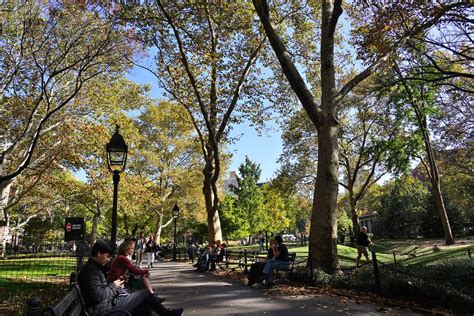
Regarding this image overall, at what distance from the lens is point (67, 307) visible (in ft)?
11.6

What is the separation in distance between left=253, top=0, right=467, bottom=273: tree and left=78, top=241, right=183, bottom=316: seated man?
5998 millimetres

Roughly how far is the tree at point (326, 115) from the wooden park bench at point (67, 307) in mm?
7036

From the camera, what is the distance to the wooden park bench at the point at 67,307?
8.35ft

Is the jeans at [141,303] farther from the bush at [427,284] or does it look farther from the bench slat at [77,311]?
the bush at [427,284]

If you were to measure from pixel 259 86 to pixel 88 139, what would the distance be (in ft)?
32.4

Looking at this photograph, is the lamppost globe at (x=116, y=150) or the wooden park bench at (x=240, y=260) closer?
the lamppost globe at (x=116, y=150)

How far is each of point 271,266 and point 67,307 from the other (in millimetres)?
7326

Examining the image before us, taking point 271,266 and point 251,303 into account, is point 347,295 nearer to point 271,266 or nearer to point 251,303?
point 251,303

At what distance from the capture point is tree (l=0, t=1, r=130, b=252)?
45.7 ft

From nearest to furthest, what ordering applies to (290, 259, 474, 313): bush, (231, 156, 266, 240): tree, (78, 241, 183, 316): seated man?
(78, 241, 183, 316): seated man → (290, 259, 474, 313): bush → (231, 156, 266, 240): tree

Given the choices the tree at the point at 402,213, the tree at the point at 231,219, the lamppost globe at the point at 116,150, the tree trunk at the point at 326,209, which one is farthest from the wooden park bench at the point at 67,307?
the tree at the point at 231,219

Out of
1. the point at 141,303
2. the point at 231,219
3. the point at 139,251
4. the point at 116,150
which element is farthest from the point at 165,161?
the point at 141,303

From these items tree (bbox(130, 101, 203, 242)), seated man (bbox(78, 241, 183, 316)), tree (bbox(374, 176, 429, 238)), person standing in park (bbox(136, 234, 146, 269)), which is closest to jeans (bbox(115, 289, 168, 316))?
seated man (bbox(78, 241, 183, 316))

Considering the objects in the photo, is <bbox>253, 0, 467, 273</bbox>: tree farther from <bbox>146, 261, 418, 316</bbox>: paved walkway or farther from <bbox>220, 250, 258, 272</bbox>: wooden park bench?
<bbox>220, 250, 258, 272</bbox>: wooden park bench
